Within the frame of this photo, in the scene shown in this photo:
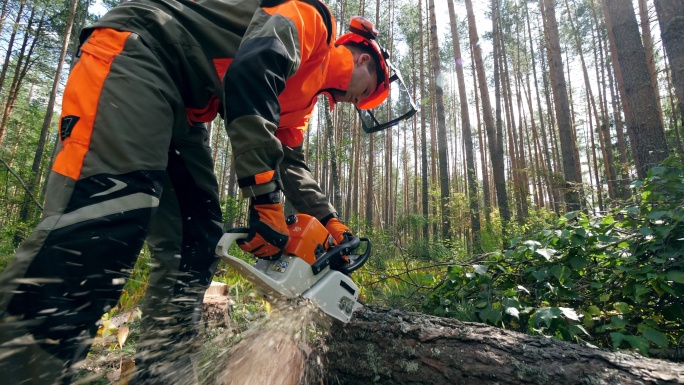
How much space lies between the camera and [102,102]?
48.6 inches

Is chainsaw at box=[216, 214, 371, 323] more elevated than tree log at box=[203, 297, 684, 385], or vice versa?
chainsaw at box=[216, 214, 371, 323]

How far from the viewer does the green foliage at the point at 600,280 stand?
208cm

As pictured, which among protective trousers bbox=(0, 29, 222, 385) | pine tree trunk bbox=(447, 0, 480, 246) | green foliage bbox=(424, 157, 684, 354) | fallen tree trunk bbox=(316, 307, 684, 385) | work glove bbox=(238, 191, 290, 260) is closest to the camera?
protective trousers bbox=(0, 29, 222, 385)

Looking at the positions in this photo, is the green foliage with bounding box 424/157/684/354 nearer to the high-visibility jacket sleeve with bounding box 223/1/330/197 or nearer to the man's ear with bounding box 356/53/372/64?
the man's ear with bounding box 356/53/372/64

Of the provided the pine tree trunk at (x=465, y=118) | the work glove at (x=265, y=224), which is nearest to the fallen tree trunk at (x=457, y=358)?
the work glove at (x=265, y=224)

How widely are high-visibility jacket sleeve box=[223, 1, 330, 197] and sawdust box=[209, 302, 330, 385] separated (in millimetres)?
791

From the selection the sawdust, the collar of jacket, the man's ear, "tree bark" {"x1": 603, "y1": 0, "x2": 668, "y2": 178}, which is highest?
"tree bark" {"x1": 603, "y1": 0, "x2": 668, "y2": 178}

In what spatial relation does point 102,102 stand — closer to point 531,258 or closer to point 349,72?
point 349,72

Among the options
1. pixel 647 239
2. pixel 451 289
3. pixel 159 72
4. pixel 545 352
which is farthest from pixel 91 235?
pixel 647 239

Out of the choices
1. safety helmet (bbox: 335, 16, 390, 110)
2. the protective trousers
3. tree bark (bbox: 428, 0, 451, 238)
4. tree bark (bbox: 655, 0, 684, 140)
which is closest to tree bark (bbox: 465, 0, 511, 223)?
tree bark (bbox: 428, 0, 451, 238)

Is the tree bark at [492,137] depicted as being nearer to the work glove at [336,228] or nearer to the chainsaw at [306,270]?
the work glove at [336,228]

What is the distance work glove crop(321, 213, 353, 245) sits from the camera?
2.17 meters

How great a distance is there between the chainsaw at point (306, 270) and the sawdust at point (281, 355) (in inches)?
5.6

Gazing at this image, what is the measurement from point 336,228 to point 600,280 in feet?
6.19
